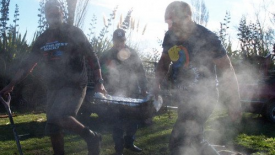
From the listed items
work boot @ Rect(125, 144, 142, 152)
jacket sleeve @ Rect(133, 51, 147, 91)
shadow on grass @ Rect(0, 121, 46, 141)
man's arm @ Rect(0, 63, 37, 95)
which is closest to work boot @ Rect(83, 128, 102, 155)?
man's arm @ Rect(0, 63, 37, 95)

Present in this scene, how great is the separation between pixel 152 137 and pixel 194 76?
2.78 meters

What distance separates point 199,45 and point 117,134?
1970 mm

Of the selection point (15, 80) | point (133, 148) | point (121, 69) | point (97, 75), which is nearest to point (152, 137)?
point (133, 148)

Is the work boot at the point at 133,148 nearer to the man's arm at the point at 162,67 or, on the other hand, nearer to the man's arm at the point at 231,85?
the man's arm at the point at 162,67

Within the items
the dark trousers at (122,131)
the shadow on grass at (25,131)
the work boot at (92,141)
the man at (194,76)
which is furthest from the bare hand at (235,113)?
the shadow on grass at (25,131)

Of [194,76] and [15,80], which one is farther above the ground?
[15,80]

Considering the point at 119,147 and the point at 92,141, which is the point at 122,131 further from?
the point at 92,141

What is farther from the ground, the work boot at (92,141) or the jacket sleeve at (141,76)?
the jacket sleeve at (141,76)

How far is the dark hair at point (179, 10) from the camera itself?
9.43 ft

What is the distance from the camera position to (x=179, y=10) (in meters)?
2.88

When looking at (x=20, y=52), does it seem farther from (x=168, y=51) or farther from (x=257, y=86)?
(x=168, y=51)

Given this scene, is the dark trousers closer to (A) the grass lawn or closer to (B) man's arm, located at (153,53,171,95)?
(A) the grass lawn

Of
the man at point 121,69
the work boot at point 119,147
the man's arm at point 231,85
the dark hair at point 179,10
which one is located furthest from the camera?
the man at point 121,69

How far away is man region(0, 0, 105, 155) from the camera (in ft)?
11.0
